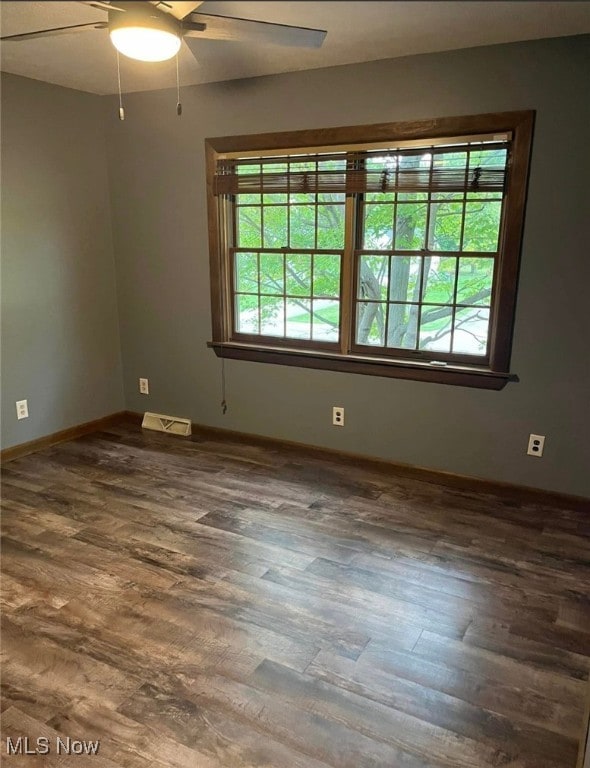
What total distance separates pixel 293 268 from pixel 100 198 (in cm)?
166

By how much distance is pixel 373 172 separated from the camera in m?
3.23

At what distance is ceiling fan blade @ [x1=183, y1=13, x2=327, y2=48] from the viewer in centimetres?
172

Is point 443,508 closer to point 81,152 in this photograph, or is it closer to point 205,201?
point 205,201

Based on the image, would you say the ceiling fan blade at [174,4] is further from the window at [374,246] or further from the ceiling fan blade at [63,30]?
the window at [374,246]

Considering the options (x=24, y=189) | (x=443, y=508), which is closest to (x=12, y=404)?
(x=24, y=189)

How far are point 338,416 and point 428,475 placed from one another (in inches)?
27.9

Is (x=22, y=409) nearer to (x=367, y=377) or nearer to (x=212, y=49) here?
(x=367, y=377)

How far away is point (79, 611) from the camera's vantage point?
219 cm

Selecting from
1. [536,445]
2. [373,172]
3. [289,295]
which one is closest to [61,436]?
[289,295]

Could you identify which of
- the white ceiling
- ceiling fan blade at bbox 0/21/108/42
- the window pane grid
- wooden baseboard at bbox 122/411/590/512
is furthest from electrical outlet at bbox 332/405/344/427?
ceiling fan blade at bbox 0/21/108/42

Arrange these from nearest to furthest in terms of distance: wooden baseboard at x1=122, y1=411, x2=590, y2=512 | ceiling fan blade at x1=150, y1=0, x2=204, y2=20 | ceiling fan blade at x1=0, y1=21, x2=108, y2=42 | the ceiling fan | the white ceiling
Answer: ceiling fan blade at x1=150, y1=0, x2=204, y2=20 < the ceiling fan < ceiling fan blade at x1=0, y1=21, x2=108, y2=42 < the white ceiling < wooden baseboard at x1=122, y1=411, x2=590, y2=512

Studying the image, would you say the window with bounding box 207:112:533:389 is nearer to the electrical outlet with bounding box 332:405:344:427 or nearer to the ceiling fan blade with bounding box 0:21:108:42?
the electrical outlet with bounding box 332:405:344:427

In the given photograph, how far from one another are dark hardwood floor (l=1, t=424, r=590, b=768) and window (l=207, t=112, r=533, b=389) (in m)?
0.89

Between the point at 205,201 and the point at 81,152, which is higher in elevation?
the point at 81,152
